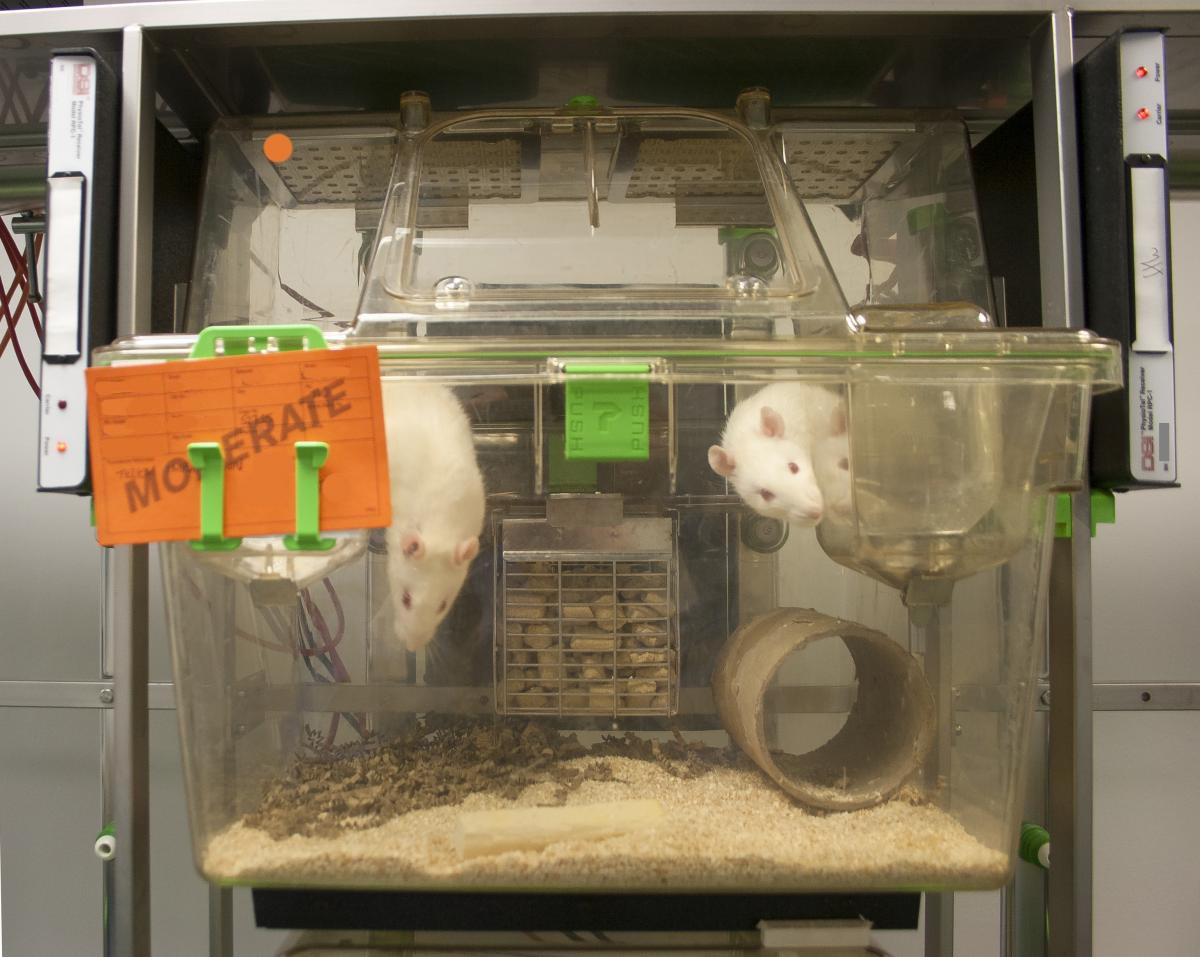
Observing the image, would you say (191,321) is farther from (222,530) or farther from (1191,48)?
(1191,48)

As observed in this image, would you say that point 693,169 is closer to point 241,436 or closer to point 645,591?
point 645,591

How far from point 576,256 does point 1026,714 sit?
75cm

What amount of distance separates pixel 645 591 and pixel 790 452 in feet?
0.75

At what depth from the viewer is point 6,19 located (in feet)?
3.05

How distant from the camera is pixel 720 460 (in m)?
0.90

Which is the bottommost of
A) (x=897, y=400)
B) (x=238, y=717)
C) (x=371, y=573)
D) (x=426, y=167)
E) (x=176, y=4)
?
(x=238, y=717)

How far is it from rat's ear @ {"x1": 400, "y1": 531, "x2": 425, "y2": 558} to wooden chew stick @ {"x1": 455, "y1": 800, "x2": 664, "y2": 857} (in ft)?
0.93

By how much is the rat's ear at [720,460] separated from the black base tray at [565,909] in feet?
1.52

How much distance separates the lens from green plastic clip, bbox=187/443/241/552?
732mm

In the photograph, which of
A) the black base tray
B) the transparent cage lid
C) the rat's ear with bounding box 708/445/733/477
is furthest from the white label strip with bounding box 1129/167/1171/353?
the black base tray

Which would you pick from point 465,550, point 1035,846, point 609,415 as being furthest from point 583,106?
point 1035,846

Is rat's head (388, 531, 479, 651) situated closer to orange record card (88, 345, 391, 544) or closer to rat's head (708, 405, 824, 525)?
orange record card (88, 345, 391, 544)

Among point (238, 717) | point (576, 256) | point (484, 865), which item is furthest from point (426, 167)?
point (484, 865)

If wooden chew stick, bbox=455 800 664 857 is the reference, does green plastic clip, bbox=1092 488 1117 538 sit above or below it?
above
